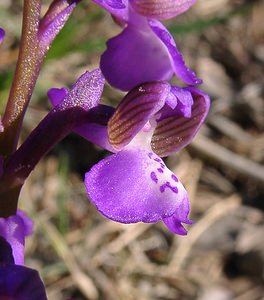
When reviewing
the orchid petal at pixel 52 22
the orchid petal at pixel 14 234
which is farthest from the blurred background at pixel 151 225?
the orchid petal at pixel 52 22

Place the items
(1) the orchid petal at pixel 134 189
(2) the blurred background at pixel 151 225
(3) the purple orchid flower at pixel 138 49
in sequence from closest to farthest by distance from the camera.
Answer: (1) the orchid petal at pixel 134 189 → (3) the purple orchid flower at pixel 138 49 → (2) the blurred background at pixel 151 225

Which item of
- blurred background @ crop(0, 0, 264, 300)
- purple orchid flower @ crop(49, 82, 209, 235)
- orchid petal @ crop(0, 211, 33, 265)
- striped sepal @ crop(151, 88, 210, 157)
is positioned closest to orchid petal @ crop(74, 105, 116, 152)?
purple orchid flower @ crop(49, 82, 209, 235)

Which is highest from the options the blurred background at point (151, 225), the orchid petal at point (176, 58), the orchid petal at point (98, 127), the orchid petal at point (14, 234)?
the orchid petal at point (176, 58)

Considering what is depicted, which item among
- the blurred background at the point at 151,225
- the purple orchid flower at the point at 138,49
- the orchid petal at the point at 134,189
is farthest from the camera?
the blurred background at the point at 151,225

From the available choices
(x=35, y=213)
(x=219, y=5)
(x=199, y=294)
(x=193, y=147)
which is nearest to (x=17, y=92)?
(x=35, y=213)

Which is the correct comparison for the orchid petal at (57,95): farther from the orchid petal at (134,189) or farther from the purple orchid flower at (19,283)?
the purple orchid flower at (19,283)

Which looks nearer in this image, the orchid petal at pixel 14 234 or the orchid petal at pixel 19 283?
the orchid petal at pixel 19 283

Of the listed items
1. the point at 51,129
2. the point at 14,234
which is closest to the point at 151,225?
the point at 14,234

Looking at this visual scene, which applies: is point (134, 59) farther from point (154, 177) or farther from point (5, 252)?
point (5, 252)
